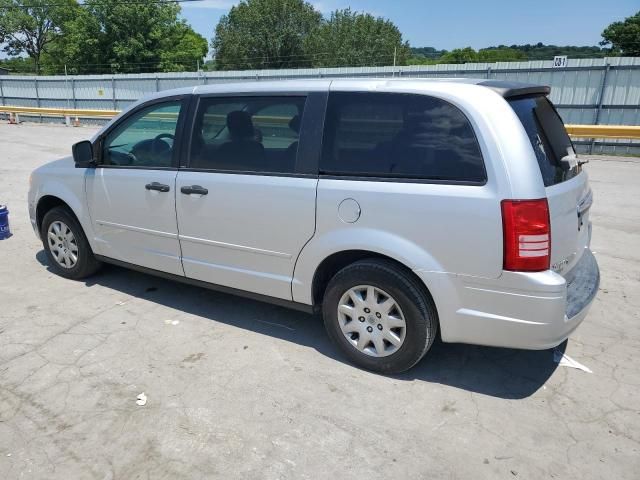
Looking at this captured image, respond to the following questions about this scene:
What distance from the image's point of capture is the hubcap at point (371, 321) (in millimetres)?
3287

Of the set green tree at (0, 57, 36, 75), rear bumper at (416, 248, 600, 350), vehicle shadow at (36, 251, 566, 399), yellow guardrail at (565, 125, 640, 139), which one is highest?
green tree at (0, 57, 36, 75)

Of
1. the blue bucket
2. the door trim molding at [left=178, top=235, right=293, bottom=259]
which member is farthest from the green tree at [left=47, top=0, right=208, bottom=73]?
the door trim molding at [left=178, top=235, right=293, bottom=259]

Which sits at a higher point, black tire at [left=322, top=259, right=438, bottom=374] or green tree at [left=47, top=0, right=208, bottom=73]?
green tree at [left=47, top=0, right=208, bottom=73]

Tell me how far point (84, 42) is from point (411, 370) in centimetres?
4777

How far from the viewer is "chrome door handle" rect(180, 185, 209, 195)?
3850 millimetres

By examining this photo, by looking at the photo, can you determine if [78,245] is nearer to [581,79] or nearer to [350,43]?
[581,79]

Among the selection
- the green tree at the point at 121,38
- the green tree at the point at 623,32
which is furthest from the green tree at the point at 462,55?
the green tree at the point at 121,38

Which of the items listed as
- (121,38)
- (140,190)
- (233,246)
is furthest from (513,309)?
(121,38)

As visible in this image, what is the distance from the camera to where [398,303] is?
10.6 ft

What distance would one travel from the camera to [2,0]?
53812 mm

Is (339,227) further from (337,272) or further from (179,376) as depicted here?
(179,376)

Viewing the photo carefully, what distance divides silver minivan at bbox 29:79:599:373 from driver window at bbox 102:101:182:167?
0.06ft

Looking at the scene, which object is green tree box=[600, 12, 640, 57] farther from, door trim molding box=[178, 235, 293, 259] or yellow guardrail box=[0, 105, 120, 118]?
door trim molding box=[178, 235, 293, 259]

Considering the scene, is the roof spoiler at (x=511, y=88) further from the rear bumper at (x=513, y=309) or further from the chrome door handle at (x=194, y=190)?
the chrome door handle at (x=194, y=190)
